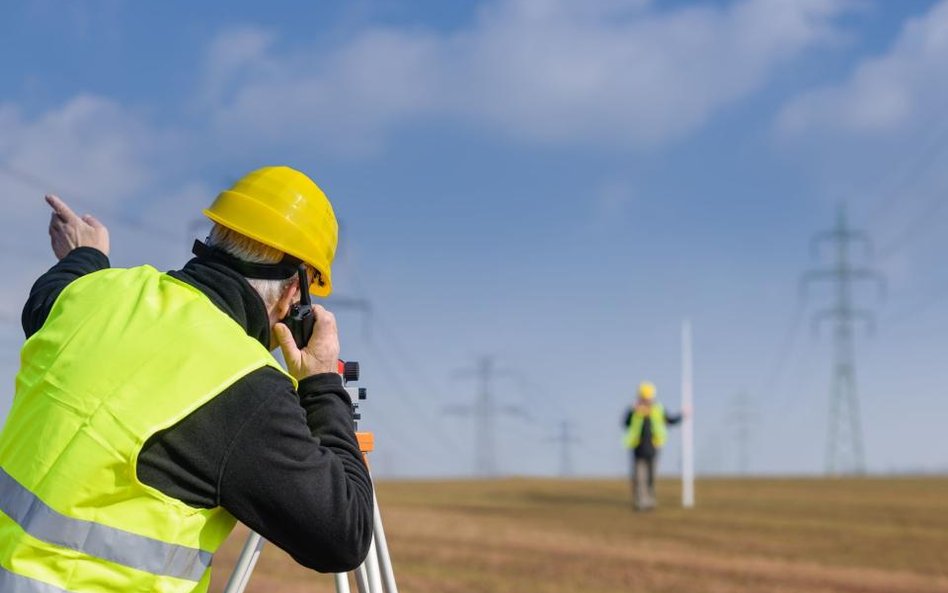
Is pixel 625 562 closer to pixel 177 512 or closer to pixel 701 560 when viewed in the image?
pixel 701 560

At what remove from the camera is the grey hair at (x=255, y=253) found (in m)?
2.97

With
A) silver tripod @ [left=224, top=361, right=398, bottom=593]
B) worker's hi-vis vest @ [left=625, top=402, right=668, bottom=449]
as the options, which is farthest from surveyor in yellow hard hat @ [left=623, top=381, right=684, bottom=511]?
silver tripod @ [left=224, top=361, right=398, bottom=593]

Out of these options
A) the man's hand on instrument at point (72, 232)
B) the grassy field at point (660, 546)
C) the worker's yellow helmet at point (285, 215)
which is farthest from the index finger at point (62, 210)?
the grassy field at point (660, 546)

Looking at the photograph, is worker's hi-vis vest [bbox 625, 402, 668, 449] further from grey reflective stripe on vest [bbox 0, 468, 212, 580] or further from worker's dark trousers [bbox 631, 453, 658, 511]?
grey reflective stripe on vest [bbox 0, 468, 212, 580]

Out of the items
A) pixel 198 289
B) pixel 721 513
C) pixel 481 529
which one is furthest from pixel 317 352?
pixel 721 513

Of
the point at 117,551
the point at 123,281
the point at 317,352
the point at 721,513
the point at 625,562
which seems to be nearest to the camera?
the point at 117,551

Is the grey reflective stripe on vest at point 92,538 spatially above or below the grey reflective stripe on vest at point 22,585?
above

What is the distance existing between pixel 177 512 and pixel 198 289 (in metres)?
0.52

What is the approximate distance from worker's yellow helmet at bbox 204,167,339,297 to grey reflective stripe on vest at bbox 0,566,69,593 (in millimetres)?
912

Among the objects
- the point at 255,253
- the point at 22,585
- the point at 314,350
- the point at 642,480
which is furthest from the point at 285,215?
the point at 642,480

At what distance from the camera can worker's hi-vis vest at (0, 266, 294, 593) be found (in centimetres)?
257

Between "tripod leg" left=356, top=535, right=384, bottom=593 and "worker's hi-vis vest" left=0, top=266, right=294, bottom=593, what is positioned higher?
"worker's hi-vis vest" left=0, top=266, right=294, bottom=593

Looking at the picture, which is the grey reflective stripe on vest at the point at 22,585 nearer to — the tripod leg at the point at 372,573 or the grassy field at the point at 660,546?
the tripod leg at the point at 372,573

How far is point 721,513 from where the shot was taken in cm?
1877
